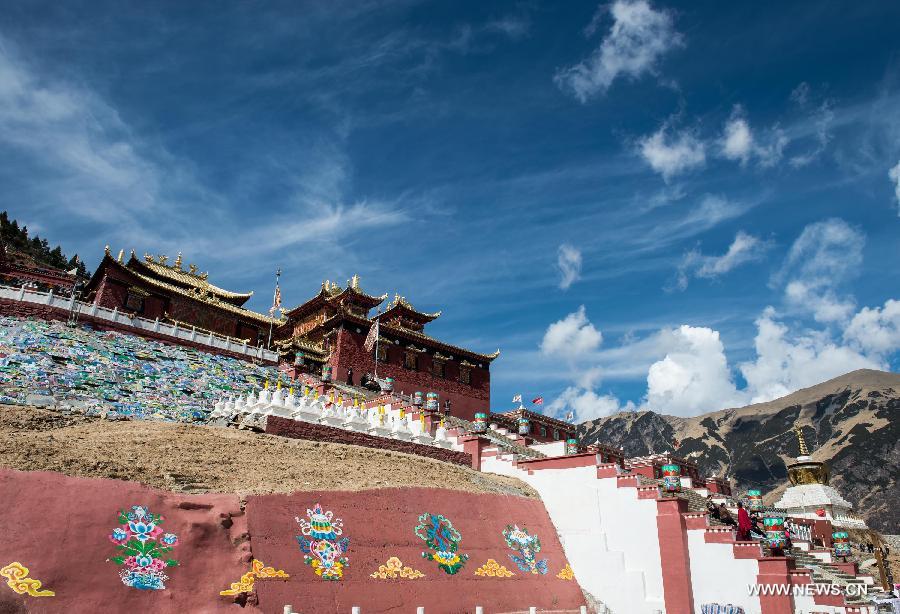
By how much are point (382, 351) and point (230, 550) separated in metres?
29.9

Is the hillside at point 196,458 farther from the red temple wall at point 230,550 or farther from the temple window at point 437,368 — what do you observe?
the temple window at point 437,368

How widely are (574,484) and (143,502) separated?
524 inches

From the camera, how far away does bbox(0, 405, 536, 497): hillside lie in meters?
11.2

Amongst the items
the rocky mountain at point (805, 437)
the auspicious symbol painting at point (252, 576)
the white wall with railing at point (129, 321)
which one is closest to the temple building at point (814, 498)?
the auspicious symbol painting at point (252, 576)

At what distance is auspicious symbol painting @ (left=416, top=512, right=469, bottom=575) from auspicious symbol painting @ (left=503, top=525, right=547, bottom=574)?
7.16 feet

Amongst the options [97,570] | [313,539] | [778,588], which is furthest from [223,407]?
[778,588]

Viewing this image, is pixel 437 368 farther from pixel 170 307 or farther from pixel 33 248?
pixel 33 248

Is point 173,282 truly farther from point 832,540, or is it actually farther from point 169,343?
point 832,540

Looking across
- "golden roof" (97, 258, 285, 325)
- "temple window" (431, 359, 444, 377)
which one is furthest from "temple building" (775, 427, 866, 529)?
"golden roof" (97, 258, 285, 325)

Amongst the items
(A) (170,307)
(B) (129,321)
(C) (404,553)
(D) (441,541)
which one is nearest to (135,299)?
(A) (170,307)

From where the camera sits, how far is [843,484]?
8362cm

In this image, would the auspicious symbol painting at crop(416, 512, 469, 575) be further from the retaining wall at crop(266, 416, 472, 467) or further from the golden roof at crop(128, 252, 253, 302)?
the golden roof at crop(128, 252, 253, 302)

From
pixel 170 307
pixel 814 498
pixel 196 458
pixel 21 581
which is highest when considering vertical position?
pixel 170 307

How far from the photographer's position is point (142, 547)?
32.4 feet
